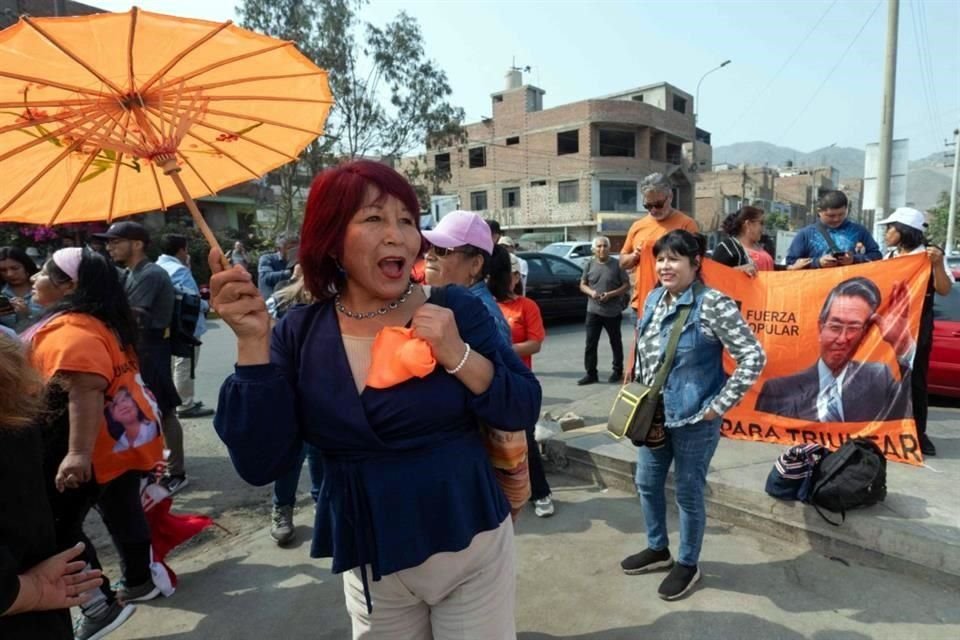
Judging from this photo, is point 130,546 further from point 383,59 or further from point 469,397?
point 383,59

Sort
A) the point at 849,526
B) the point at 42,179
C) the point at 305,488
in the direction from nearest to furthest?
the point at 42,179 → the point at 849,526 → the point at 305,488

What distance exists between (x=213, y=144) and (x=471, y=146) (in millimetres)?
41631

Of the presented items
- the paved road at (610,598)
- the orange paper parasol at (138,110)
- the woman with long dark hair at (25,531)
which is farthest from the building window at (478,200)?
the woman with long dark hair at (25,531)

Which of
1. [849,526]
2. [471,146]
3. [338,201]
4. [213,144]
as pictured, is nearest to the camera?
[338,201]

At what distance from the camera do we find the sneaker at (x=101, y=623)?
258 cm

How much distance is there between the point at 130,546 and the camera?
2842 mm

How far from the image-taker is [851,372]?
4.21 meters

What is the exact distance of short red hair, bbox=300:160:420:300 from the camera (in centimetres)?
143

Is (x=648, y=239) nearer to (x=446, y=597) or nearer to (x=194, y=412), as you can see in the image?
(x=446, y=597)

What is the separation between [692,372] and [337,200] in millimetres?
1884

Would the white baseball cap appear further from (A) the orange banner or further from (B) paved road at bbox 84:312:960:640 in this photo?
(B) paved road at bbox 84:312:960:640

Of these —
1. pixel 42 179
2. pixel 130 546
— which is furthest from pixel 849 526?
pixel 42 179

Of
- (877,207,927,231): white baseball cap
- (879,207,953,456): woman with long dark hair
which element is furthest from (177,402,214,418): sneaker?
(877,207,927,231): white baseball cap

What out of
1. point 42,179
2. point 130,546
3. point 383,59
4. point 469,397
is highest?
point 383,59
